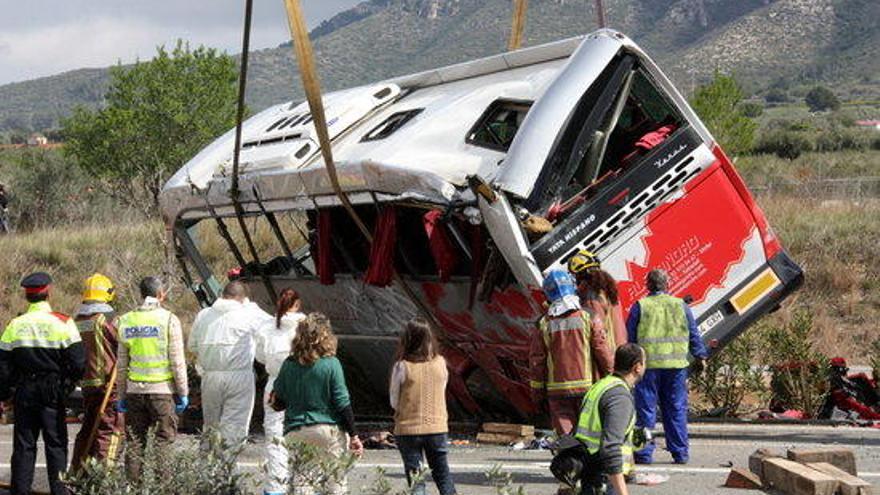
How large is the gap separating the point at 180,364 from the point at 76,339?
70 centimetres

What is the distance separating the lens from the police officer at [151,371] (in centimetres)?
905

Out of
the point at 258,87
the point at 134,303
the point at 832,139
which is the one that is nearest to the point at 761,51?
the point at 258,87

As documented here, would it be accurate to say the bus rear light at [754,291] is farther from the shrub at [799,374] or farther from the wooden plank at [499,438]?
the shrub at [799,374]

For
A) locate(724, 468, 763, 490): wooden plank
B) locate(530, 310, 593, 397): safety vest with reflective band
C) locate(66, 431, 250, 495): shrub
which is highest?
locate(66, 431, 250, 495): shrub

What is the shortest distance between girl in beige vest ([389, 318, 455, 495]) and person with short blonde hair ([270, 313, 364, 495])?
1.02 feet

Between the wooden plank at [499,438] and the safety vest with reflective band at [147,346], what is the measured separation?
2933mm

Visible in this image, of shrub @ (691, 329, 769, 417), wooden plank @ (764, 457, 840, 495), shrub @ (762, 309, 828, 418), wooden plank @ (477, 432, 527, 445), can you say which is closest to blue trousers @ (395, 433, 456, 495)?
wooden plank @ (764, 457, 840, 495)

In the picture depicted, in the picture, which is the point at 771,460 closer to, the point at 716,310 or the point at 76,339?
the point at 716,310

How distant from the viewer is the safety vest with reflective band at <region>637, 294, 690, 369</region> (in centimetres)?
973

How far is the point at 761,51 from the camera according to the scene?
112688mm

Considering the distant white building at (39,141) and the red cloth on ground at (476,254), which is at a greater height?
the red cloth on ground at (476,254)

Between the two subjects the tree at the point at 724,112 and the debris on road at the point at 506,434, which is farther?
the tree at the point at 724,112

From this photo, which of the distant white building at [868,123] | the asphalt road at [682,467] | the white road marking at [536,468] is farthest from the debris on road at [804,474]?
the distant white building at [868,123]

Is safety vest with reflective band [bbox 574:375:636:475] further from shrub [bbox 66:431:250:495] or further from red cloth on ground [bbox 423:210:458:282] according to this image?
red cloth on ground [bbox 423:210:458:282]
